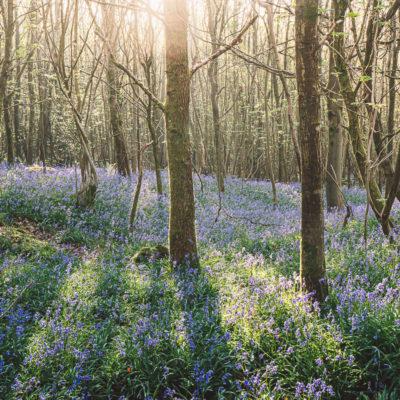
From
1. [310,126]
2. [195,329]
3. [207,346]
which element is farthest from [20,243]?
[310,126]

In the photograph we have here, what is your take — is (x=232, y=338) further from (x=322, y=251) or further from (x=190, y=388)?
(x=322, y=251)

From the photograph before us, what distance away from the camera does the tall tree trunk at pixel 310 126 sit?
4.20 metres

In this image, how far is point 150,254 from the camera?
24.2ft

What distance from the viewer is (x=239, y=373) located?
13.0 ft

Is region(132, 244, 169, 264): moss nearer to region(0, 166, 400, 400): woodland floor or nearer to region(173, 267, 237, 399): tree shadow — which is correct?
region(0, 166, 400, 400): woodland floor

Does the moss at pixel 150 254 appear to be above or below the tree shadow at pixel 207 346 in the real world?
above

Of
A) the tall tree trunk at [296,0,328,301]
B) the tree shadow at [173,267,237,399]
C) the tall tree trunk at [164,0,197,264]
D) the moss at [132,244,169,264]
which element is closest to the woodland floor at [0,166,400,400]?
the tree shadow at [173,267,237,399]

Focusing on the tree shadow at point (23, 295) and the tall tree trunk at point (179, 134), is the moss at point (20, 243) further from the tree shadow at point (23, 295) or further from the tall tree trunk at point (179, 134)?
the tall tree trunk at point (179, 134)

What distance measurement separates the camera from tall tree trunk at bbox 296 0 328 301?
4.20 meters

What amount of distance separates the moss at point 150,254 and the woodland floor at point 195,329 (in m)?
0.18

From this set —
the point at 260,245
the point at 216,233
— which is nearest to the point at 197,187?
the point at 216,233

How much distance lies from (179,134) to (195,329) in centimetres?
313

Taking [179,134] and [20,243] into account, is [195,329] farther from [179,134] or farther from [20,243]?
[20,243]

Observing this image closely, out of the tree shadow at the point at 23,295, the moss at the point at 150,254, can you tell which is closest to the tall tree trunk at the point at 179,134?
the moss at the point at 150,254
